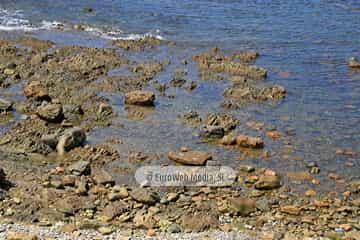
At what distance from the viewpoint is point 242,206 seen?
1495 centimetres

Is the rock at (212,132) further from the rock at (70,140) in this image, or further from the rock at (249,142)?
the rock at (70,140)

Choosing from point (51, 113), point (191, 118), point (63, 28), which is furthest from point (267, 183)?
point (63, 28)

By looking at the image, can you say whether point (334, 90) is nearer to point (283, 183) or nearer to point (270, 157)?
point (270, 157)

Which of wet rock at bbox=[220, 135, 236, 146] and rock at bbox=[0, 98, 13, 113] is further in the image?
rock at bbox=[0, 98, 13, 113]

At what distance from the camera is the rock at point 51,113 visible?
1992cm

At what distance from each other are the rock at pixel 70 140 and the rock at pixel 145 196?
3.64 m

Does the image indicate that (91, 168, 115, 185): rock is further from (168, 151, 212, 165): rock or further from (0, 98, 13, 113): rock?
(0, 98, 13, 113): rock

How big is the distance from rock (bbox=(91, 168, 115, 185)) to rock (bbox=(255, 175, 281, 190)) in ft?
13.8

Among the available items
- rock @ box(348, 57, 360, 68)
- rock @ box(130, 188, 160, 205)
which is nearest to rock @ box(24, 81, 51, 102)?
rock @ box(130, 188, 160, 205)

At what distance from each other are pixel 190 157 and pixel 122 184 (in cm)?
251

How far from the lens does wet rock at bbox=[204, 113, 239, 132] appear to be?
66.5 ft

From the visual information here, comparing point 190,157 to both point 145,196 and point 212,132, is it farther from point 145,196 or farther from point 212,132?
point 145,196

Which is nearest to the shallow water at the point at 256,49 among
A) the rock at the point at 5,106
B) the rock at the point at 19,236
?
the rock at the point at 5,106

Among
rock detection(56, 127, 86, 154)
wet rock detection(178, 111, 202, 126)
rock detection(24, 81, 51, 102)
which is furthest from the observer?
rock detection(24, 81, 51, 102)
